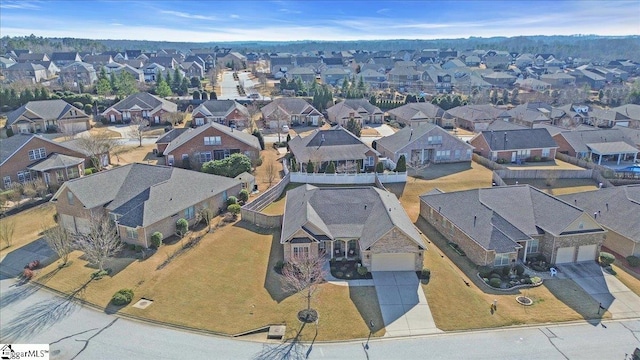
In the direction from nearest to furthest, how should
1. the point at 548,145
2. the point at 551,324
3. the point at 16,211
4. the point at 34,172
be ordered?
the point at 551,324
the point at 16,211
the point at 34,172
the point at 548,145

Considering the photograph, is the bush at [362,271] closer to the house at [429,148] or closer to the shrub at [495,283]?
the shrub at [495,283]

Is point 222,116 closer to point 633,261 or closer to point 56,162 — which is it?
point 56,162

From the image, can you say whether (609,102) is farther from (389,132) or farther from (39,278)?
(39,278)

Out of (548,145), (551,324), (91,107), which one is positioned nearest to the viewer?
(551,324)

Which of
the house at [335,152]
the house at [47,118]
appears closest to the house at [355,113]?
the house at [335,152]

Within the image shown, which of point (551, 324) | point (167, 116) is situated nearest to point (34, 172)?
point (167, 116)

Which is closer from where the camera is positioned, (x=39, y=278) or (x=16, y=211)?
(x=39, y=278)

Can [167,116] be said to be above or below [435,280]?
above
